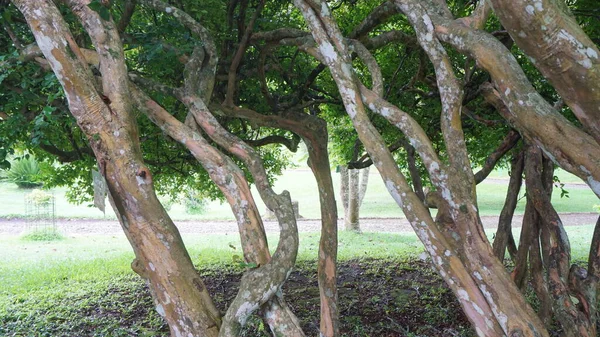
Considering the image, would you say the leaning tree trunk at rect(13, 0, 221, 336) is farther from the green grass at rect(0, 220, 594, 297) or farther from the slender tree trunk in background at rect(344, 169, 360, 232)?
the slender tree trunk in background at rect(344, 169, 360, 232)

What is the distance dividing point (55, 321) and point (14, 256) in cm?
731

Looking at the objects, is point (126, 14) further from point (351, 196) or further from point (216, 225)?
point (216, 225)

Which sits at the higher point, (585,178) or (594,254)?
(585,178)

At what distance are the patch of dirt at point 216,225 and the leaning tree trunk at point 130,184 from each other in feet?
47.4

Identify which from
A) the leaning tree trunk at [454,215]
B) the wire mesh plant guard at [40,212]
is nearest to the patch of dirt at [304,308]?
the leaning tree trunk at [454,215]

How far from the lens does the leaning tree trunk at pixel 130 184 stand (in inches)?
121

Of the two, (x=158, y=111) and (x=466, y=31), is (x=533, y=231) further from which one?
(x=158, y=111)

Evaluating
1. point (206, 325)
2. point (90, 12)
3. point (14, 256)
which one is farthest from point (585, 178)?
point (14, 256)

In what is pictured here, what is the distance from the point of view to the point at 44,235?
1658 cm

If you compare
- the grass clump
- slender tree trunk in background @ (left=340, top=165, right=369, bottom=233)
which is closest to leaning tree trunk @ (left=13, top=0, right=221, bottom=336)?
slender tree trunk in background @ (left=340, top=165, right=369, bottom=233)

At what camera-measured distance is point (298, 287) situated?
27.1 ft

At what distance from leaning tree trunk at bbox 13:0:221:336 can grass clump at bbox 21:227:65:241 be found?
14607mm

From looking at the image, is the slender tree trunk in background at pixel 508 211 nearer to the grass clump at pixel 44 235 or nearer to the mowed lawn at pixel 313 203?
the mowed lawn at pixel 313 203

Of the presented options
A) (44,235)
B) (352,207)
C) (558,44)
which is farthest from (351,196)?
(558,44)
